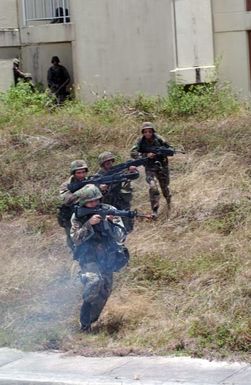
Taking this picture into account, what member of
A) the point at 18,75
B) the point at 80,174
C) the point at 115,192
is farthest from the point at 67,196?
the point at 18,75

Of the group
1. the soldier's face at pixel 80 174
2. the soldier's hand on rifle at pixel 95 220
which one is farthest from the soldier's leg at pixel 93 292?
the soldier's face at pixel 80 174

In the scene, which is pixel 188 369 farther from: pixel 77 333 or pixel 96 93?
pixel 96 93

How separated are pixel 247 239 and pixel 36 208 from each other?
3.49m

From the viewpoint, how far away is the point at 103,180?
31.9ft

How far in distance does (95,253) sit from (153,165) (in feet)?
10.7

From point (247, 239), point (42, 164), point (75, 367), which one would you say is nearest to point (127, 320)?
point (75, 367)

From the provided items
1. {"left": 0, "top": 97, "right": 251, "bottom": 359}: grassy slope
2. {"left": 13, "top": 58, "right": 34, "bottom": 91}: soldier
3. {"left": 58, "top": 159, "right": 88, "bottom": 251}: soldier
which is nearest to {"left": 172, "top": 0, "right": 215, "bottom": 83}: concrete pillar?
{"left": 0, "top": 97, "right": 251, "bottom": 359}: grassy slope

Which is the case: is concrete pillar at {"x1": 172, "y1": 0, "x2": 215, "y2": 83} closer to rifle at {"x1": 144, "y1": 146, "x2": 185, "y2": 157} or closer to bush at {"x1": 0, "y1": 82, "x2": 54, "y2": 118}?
bush at {"x1": 0, "y1": 82, "x2": 54, "y2": 118}

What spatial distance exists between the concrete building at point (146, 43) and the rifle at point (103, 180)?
597cm

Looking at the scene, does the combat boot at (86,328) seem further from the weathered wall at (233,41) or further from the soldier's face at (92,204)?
the weathered wall at (233,41)

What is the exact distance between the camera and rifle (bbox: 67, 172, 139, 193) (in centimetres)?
931

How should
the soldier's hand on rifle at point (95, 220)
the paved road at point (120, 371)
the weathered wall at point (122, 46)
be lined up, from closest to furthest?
the paved road at point (120, 371) < the soldier's hand on rifle at point (95, 220) < the weathered wall at point (122, 46)

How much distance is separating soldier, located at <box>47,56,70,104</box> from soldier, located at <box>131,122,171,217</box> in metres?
5.72

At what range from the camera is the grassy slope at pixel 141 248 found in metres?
8.34
